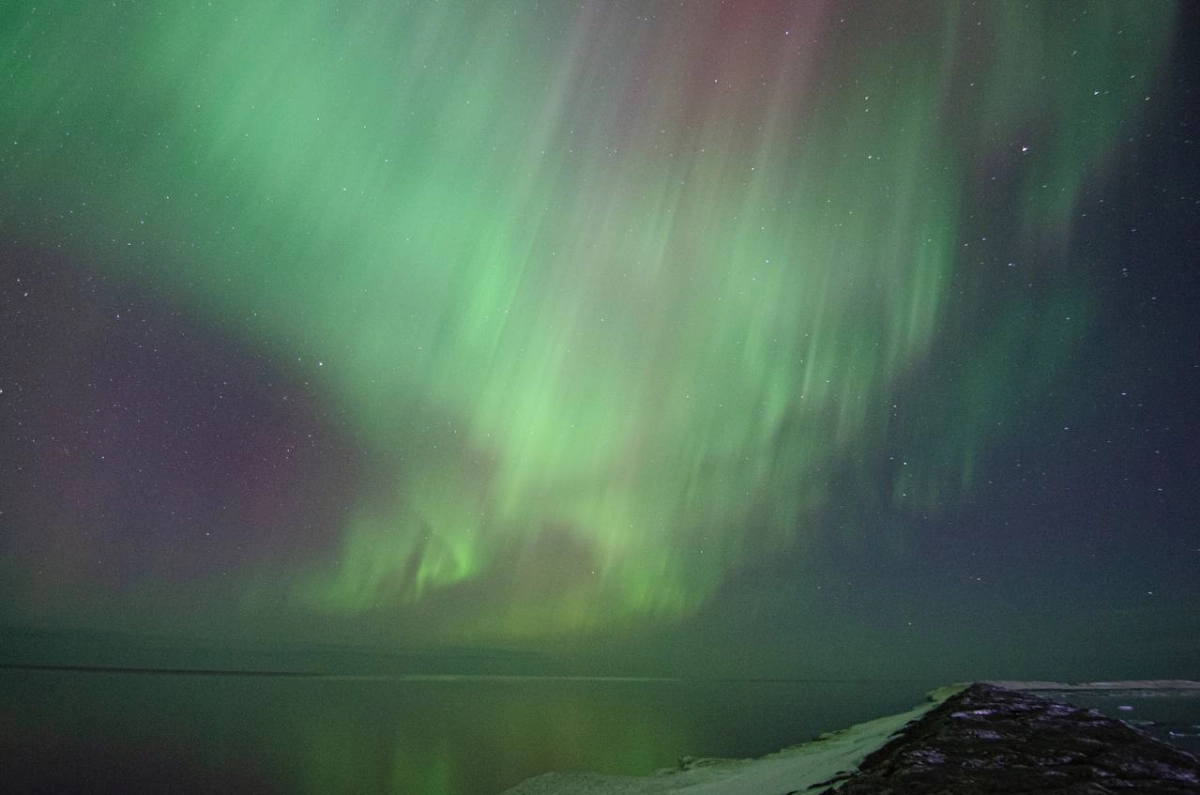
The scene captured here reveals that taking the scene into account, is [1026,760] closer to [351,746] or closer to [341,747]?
[341,747]

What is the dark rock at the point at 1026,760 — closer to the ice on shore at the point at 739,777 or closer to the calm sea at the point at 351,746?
the ice on shore at the point at 739,777

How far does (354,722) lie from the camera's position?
50.7 meters

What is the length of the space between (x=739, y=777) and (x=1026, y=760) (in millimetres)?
10917

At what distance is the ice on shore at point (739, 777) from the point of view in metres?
13.0

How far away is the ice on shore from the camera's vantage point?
12953 millimetres

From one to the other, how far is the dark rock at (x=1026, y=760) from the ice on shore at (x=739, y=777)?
3.98 ft

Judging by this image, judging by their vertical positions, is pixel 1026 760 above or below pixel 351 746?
above

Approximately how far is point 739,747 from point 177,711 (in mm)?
56190

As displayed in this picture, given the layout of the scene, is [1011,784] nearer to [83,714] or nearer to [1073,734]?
[1073,734]

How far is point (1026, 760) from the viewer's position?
362 inches

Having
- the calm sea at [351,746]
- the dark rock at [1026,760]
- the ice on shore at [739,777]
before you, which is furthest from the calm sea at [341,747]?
the dark rock at [1026,760]

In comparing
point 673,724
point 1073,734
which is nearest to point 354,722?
point 673,724

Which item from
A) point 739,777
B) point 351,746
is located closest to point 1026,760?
point 739,777

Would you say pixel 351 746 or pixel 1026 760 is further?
pixel 351 746
